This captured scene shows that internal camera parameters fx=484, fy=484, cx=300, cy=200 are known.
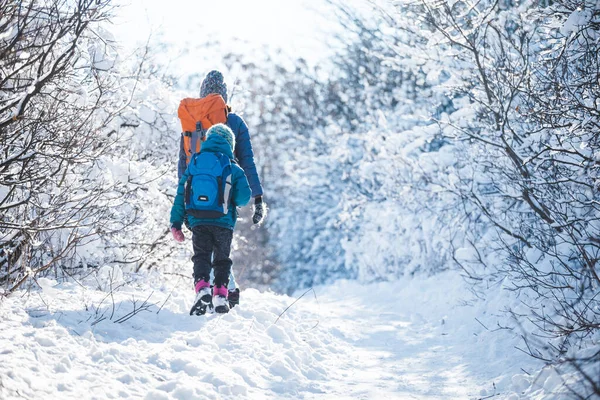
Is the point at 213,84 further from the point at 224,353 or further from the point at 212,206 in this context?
the point at 224,353

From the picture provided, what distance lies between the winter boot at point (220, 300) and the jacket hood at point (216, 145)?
50.3 inches

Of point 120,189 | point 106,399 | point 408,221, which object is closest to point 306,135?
point 408,221

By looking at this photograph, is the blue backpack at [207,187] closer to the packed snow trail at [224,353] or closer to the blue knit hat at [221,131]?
the blue knit hat at [221,131]

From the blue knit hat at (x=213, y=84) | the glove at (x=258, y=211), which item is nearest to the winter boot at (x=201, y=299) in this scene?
the glove at (x=258, y=211)

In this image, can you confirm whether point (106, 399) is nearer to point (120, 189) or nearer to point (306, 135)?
point (120, 189)

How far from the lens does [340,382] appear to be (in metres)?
4.05

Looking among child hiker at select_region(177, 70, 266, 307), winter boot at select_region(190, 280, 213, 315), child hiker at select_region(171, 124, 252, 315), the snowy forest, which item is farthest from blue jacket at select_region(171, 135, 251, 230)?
the snowy forest

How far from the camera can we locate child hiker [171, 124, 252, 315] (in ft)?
14.6

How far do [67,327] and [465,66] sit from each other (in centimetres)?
581

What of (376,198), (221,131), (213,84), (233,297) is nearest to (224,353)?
(233,297)

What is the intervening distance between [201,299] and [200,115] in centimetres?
185

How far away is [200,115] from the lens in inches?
195

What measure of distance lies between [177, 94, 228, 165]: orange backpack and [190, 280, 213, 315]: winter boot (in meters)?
1.37

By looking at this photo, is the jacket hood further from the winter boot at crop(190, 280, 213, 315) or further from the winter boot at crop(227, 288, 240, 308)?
the winter boot at crop(227, 288, 240, 308)
